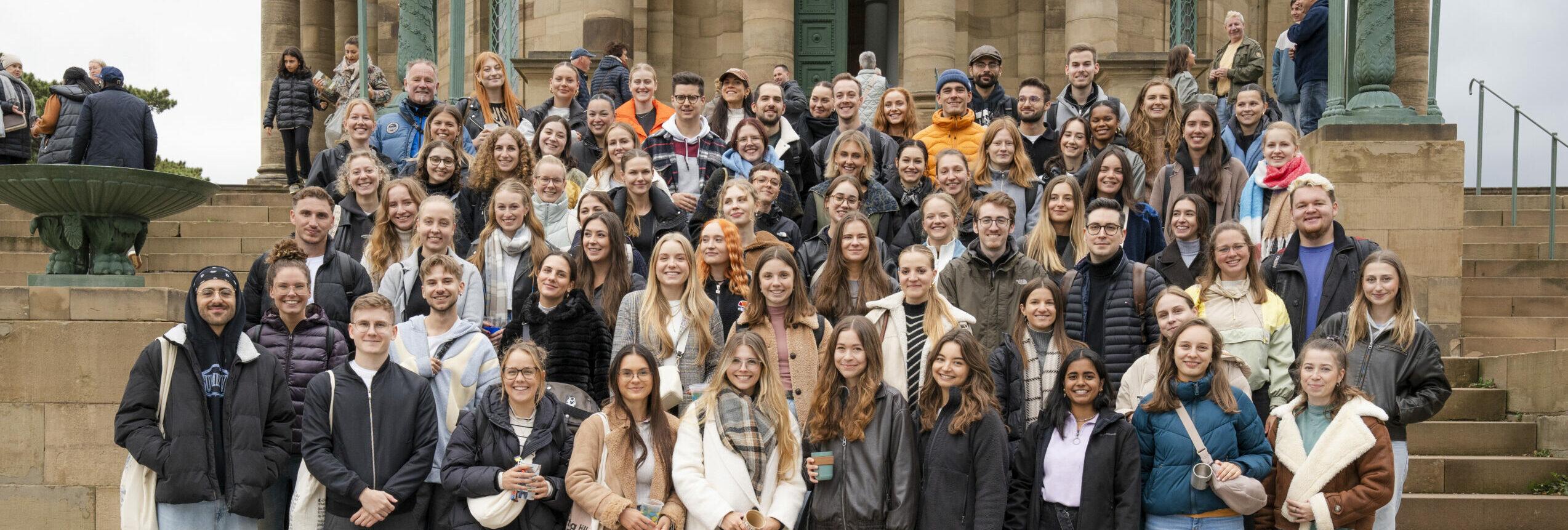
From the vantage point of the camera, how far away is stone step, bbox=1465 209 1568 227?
12633 mm

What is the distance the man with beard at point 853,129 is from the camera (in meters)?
9.56

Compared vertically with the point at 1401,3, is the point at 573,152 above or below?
below

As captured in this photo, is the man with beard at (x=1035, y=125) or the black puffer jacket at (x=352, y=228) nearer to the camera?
the black puffer jacket at (x=352, y=228)

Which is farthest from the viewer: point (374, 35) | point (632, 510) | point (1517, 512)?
point (374, 35)

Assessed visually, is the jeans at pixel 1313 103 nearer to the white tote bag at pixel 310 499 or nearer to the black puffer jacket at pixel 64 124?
the white tote bag at pixel 310 499

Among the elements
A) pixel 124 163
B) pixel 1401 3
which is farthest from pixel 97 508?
pixel 1401 3

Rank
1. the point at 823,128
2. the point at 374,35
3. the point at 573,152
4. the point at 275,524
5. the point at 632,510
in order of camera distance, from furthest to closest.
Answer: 1. the point at 374,35
2. the point at 823,128
3. the point at 573,152
4. the point at 275,524
5. the point at 632,510

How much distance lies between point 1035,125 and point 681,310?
4.01m

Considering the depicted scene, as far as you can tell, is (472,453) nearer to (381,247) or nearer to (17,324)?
(381,247)

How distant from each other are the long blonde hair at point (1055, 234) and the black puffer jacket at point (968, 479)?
1679 mm

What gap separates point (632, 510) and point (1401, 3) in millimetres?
10220

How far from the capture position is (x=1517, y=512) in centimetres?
756

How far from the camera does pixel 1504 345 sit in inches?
383

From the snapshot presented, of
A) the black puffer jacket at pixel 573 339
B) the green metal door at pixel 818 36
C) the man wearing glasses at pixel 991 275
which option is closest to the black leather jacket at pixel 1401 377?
the man wearing glasses at pixel 991 275
